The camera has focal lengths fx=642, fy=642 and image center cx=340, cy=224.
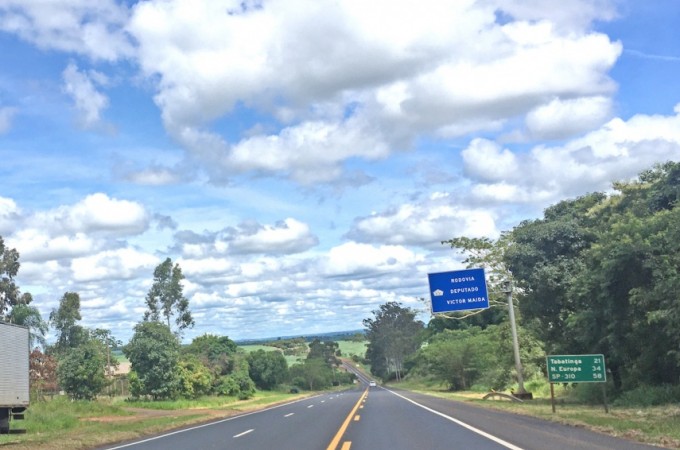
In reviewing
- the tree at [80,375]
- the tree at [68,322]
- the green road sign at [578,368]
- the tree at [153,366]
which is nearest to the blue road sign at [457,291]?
the green road sign at [578,368]

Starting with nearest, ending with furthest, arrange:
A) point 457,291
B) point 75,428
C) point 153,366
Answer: point 75,428, point 457,291, point 153,366

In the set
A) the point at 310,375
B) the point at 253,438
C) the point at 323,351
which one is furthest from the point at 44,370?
the point at 323,351

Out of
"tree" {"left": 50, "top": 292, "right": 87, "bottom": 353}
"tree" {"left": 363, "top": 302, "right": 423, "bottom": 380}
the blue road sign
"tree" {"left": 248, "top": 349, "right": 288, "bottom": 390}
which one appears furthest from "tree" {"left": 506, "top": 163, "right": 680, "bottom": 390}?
"tree" {"left": 363, "top": 302, "right": 423, "bottom": 380}

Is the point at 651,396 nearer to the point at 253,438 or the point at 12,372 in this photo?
the point at 253,438

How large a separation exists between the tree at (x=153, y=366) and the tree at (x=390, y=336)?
100213 mm

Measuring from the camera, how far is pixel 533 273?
3144cm

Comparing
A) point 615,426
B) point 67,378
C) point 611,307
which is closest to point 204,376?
point 67,378

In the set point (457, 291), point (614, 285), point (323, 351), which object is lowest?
point (323, 351)

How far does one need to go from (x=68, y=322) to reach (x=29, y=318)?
14.2 meters

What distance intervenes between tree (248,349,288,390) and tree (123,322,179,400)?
44.2 metres

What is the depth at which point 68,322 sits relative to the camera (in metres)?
72.0

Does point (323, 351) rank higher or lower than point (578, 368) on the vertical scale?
lower

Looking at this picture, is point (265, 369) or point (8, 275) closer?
point (8, 275)

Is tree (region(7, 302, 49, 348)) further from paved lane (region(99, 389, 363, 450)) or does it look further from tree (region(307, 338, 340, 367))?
tree (region(307, 338, 340, 367))
